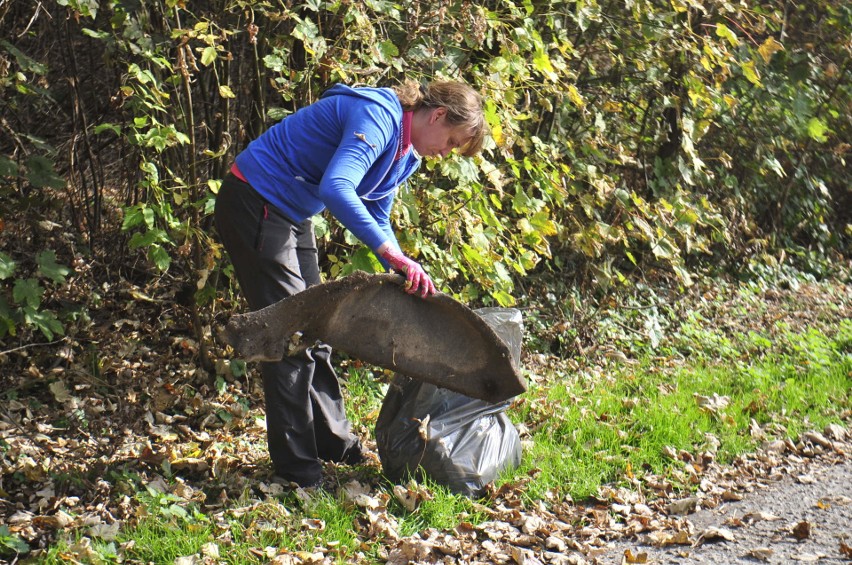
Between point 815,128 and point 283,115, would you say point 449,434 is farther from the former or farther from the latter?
point 815,128

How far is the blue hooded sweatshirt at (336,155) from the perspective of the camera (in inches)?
128

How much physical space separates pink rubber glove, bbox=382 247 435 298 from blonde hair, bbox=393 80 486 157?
622mm

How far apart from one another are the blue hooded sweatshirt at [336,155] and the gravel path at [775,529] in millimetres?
1793

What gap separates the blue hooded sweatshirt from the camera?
3.24m

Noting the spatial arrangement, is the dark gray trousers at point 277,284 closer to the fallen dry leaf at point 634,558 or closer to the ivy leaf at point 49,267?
the ivy leaf at point 49,267

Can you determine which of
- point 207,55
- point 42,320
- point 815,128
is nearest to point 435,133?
point 207,55

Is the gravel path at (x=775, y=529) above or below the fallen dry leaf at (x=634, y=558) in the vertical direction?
below

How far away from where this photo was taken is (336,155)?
10.6 ft

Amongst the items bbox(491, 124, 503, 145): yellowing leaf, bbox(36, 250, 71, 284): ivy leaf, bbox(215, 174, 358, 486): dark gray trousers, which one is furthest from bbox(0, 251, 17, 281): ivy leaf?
bbox(491, 124, 503, 145): yellowing leaf

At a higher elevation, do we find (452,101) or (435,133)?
(452,101)

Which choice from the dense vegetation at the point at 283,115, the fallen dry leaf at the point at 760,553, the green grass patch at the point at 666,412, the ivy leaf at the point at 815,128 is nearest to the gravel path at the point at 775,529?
the fallen dry leaf at the point at 760,553

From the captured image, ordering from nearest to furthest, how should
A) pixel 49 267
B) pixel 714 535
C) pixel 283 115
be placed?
1. pixel 714 535
2. pixel 49 267
3. pixel 283 115

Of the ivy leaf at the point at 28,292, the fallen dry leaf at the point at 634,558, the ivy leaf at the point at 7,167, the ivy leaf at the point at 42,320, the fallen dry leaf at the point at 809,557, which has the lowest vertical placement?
the fallen dry leaf at the point at 809,557

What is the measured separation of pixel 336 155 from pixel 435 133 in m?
0.49
